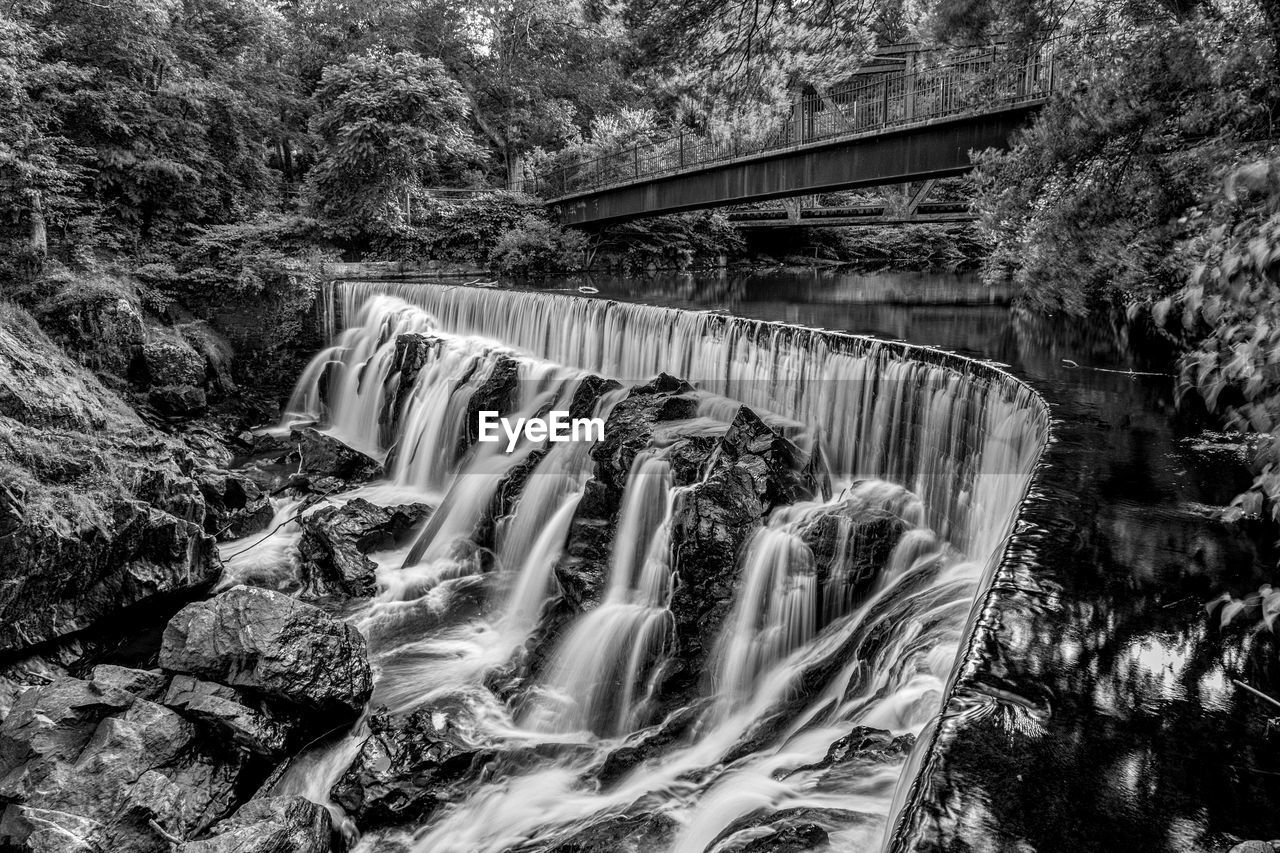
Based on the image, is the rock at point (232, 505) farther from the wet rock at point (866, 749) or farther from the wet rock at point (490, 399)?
the wet rock at point (866, 749)

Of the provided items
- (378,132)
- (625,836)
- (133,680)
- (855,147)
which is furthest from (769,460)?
(378,132)

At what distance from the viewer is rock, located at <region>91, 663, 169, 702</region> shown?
6578 mm

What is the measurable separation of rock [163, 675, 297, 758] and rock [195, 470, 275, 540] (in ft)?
16.1

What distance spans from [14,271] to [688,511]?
1445 centimetres

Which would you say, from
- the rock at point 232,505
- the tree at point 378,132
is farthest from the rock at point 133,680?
the tree at point 378,132

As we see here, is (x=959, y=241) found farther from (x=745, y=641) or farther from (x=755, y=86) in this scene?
(x=745, y=641)

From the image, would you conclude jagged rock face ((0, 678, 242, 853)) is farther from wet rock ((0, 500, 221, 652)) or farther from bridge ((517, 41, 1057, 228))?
bridge ((517, 41, 1057, 228))

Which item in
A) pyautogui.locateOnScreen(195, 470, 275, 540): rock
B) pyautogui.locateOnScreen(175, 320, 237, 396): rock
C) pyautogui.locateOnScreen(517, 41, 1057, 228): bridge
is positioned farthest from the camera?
pyautogui.locateOnScreen(175, 320, 237, 396): rock

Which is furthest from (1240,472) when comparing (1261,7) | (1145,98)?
(1145,98)

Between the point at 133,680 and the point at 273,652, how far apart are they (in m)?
1.22

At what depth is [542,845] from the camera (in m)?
5.41

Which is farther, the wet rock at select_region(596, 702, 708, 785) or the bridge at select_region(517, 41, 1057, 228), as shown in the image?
the bridge at select_region(517, 41, 1057, 228)

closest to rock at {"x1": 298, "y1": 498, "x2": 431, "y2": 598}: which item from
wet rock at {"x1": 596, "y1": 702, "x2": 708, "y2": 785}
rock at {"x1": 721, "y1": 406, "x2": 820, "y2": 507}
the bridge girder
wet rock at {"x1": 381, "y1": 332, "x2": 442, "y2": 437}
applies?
wet rock at {"x1": 381, "y1": 332, "x2": 442, "y2": 437}

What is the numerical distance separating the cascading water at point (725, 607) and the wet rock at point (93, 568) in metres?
2.33
